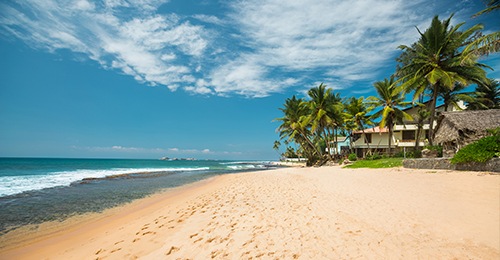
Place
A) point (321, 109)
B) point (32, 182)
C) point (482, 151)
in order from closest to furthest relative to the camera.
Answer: point (482, 151) → point (32, 182) → point (321, 109)

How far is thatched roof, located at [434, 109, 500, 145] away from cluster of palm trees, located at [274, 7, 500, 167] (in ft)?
8.43

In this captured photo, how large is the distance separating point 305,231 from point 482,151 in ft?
33.1

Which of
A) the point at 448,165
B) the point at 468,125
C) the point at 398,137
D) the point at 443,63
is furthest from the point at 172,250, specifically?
the point at 398,137

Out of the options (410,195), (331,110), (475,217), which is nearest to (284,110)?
(331,110)

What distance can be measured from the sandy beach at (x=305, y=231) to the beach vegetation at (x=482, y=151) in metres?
2.50

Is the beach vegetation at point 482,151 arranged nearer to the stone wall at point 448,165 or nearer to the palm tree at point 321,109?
the stone wall at point 448,165

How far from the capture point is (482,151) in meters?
9.02

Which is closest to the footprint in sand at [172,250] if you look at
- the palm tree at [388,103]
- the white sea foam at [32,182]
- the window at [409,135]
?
the white sea foam at [32,182]

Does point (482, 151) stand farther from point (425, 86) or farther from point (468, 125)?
point (425, 86)

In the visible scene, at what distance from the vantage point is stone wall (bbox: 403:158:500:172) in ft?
27.9

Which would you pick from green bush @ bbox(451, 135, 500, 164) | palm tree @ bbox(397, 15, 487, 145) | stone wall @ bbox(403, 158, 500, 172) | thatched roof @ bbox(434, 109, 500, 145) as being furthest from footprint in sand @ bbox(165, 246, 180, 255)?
palm tree @ bbox(397, 15, 487, 145)

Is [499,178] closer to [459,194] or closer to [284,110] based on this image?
[459,194]

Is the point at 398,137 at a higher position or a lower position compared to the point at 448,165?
higher

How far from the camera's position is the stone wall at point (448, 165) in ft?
27.9
